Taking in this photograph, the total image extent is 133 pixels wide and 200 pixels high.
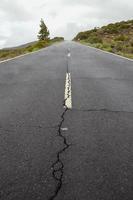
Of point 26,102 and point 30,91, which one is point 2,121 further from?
point 30,91

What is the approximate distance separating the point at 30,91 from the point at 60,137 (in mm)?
3460

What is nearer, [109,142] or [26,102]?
[109,142]

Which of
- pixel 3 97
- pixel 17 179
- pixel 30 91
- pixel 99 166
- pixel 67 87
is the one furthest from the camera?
pixel 67 87

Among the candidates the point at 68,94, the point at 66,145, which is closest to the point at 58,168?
the point at 66,145

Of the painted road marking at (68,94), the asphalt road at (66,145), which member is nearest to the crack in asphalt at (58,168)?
the asphalt road at (66,145)

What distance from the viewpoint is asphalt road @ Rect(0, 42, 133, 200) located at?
9.43ft

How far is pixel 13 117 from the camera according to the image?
5121 mm

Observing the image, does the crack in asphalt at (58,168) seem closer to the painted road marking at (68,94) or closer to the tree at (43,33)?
the painted road marking at (68,94)

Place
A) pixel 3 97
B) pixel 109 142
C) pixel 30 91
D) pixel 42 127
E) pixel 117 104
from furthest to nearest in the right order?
pixel 30 91, pixel 3 97, pixel 117 104, pixel 42 127, pixel 109 142

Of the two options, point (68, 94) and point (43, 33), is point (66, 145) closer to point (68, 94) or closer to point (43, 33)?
point (68, 94)

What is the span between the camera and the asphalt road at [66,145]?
9.43 feet

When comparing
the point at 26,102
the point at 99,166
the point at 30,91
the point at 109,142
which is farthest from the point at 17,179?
the point at 30,91

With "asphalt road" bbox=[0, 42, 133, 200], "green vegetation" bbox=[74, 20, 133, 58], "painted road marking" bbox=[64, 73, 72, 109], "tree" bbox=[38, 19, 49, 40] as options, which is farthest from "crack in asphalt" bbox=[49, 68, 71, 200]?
"tree" bbox=[38, 19, 49, 40]

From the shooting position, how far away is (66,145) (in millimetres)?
3863
